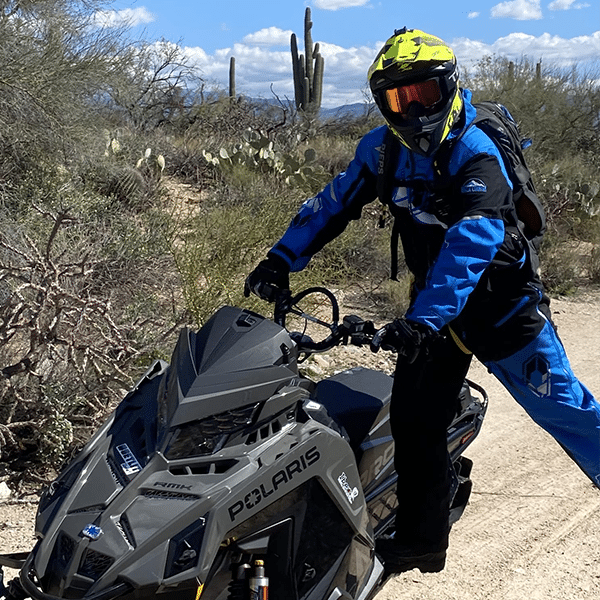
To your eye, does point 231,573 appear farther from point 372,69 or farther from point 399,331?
point 372,69

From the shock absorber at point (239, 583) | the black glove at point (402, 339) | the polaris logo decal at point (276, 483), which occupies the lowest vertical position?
the shock absorber at point (239, 583)

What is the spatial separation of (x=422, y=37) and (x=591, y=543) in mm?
2579

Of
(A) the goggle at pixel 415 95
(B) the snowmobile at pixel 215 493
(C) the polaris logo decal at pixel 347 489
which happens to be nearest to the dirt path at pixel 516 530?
(B) the snowmobile at pixel 215 493

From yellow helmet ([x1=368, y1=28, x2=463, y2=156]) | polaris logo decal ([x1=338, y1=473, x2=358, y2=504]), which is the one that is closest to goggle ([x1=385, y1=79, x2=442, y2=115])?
yellow helmet ([x1=368, y1=28, x2=463, y2=156])

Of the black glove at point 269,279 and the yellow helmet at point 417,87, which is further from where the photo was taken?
the black glove at point 269,279

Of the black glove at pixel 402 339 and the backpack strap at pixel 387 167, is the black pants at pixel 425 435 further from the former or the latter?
the backpack strap at pixel 387 167

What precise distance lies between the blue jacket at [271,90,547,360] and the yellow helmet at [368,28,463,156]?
0.10 meters

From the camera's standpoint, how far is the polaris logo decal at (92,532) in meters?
1.97

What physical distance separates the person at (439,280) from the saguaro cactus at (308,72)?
19.2m

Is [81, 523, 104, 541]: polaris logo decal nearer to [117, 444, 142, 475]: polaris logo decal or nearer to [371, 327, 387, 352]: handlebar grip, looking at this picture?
[117, 444, 142, 475]: polaris logo decal

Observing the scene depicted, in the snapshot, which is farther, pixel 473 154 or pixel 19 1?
pixel 19 1

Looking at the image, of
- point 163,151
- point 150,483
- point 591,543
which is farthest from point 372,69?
point 163,151

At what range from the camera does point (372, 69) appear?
272 centimetres

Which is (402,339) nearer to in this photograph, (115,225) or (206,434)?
(206,434)
